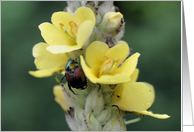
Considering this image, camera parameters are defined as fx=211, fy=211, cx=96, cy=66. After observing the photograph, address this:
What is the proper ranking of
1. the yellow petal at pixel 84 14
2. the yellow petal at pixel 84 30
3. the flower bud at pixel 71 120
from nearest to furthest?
the yellow petal at pixel 84 30, the yellow petal at pixel 84 14, the flower bud at pixel 71 120

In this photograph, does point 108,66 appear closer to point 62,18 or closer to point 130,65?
point 130,65

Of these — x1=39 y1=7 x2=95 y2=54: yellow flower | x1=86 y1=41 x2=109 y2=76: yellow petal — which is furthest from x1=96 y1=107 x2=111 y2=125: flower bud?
x1=39 y1=7 x2=95 y2=54: yellow flower

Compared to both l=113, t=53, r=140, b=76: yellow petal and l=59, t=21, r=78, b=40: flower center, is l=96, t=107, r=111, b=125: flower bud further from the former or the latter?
l=59, t=21, r=78, b=40: flower center

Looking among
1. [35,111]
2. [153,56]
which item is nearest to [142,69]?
[153,56]

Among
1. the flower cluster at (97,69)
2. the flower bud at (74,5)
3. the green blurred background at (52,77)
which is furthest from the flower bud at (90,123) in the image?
the green blurred background at (52,77)

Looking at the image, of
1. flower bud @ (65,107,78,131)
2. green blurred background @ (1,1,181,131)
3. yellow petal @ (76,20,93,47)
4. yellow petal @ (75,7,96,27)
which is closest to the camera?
yellow petal @ (76,20,93,47)

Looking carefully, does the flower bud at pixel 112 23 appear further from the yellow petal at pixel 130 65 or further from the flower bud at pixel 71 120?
the flower bud at pixel 71 120

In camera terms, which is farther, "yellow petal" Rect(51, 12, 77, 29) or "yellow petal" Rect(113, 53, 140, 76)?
"yellow petal" Rect(51, 12, 77, 29)
